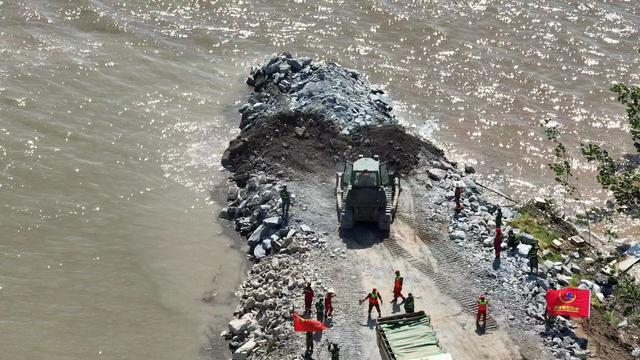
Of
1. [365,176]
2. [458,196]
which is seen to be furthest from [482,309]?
[458,196]

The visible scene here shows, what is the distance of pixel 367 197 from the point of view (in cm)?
2942

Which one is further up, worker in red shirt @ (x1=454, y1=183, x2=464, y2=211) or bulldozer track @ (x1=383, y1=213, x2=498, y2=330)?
worker in red shirt @ (x1=454, y1=183, x2=464, y2=211)

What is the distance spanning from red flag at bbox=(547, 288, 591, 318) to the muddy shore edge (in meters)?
0.75

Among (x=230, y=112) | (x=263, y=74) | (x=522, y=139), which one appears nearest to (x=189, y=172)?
(x=230, y=112)

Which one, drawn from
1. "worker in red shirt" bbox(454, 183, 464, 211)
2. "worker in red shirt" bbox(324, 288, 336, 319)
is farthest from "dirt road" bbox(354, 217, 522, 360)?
"worker in red shirt" bbox(454, 183, 464, 211)

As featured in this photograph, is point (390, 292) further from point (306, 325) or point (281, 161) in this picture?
point (281, 161)

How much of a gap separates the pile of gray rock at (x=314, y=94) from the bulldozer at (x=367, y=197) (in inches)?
240

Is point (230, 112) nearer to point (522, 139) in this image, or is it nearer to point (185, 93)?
point (185, 93)

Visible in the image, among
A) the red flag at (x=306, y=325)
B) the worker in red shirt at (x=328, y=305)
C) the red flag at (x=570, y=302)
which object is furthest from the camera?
the worker in red shirt at (x=328, y=305)

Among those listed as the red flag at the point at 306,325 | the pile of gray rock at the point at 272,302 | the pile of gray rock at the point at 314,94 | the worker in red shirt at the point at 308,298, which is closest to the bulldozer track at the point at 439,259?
the pile of gray rock at the point at 272,302

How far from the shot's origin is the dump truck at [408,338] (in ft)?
74.3

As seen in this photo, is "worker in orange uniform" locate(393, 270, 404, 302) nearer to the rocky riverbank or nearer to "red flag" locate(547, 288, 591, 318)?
the rocky riverbank

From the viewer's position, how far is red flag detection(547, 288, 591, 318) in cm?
2511

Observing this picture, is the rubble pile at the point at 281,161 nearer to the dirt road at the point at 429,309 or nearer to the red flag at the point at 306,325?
the red flag at the point at 306,325
